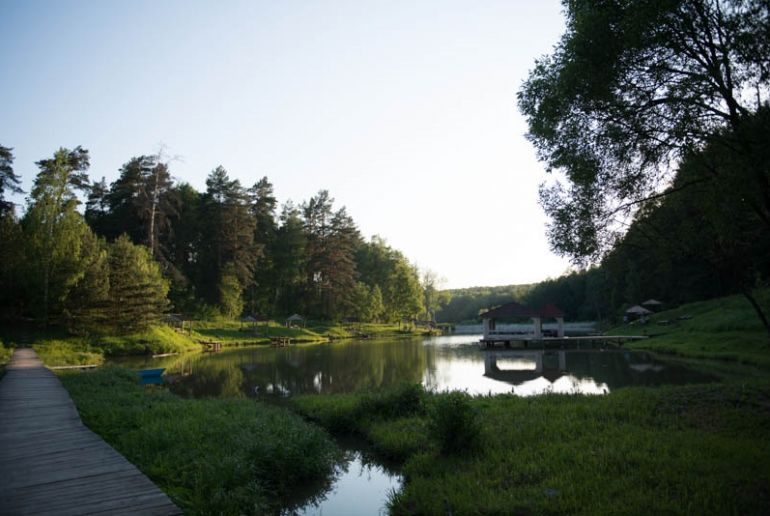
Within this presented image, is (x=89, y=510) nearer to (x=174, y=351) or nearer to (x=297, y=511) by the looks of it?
(x=297, y=511)

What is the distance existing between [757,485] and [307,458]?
6799 mm

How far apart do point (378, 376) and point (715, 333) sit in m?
21.8

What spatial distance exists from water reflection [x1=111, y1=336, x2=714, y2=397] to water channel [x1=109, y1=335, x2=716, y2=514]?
0.13 feet

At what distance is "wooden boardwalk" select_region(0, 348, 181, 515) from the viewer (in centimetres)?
581

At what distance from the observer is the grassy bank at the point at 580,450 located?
607 centimetres

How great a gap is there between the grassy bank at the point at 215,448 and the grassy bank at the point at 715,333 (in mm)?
21156

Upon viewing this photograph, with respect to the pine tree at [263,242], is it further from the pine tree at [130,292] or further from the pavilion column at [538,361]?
the pavilion column at [538,361]

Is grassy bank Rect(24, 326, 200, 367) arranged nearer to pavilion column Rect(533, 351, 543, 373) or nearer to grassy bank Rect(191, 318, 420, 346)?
grassy bank Rect(191, 318, 420, 346)

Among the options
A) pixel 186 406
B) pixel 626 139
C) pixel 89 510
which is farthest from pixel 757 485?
pixel 186 406

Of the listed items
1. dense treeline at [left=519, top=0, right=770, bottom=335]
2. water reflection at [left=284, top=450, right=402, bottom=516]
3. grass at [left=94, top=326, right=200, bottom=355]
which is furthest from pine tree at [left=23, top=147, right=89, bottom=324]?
dense treeline at [left=519, top=0, right=770, bottom=335]

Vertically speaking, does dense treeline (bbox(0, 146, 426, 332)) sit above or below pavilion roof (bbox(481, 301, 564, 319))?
above

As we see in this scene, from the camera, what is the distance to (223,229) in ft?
191

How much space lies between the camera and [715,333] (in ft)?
98.9

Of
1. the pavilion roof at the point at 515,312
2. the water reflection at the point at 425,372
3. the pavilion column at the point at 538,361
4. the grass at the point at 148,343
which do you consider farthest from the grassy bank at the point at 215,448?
the pavilion roof at the point at 515,312
